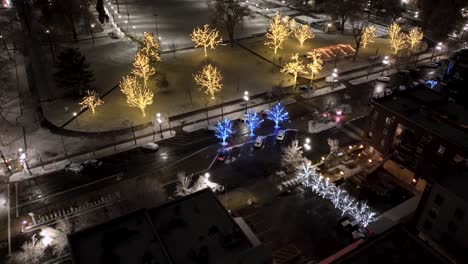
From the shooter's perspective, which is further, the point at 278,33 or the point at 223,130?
the point at 278,33

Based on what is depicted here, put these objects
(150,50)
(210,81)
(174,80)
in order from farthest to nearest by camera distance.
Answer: (174,80) → (150,50) → (210,81)

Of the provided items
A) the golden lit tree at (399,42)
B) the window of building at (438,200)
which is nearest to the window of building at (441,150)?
the window of building at (438,200)

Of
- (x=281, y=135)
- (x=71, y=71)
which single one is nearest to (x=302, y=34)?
(x=281, y=135)

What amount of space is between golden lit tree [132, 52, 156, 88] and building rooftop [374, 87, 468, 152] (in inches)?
1637

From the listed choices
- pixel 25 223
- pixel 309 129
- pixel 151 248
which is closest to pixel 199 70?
pixel 309 129

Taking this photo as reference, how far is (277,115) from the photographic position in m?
58.3

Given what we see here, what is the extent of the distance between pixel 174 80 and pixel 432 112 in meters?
47.0

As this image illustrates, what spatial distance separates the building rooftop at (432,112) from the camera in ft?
140

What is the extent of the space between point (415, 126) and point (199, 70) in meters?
45.6

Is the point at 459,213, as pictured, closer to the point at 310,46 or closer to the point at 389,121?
the point at 389,121

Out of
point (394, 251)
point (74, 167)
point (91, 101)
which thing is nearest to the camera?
point (394, 251)

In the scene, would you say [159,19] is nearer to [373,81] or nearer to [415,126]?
[373,81]

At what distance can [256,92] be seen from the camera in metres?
69.3

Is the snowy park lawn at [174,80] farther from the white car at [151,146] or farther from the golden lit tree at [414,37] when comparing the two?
the golden lit tree at [414,37]
